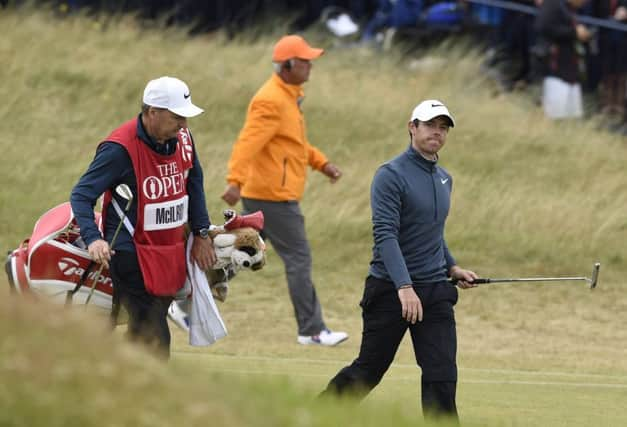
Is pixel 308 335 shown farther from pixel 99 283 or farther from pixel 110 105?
pixel 110 105

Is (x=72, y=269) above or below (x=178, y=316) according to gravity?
above

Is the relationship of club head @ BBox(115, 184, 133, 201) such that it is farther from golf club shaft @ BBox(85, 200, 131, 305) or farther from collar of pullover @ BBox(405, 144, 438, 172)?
collar of pullover @ BBox(405, 144, 438, 172)

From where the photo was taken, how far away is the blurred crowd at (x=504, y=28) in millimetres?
21328

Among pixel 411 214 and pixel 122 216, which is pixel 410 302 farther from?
pixel 122 216

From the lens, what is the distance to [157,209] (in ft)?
30.2

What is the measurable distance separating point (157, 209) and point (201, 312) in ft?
2.38

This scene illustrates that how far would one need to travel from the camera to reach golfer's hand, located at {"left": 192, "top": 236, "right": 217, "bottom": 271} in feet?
31.2

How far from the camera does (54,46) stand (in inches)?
893

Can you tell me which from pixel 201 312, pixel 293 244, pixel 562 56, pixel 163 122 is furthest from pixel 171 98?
pixel 562 56

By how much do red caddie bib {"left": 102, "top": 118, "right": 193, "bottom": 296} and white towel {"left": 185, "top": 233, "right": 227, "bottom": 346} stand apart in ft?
0.36

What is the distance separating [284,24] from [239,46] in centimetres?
76

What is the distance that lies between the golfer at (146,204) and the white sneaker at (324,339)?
4548mm

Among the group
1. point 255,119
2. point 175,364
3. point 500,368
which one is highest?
point 255,119

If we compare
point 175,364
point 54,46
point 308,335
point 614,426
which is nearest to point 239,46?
point 54,46
